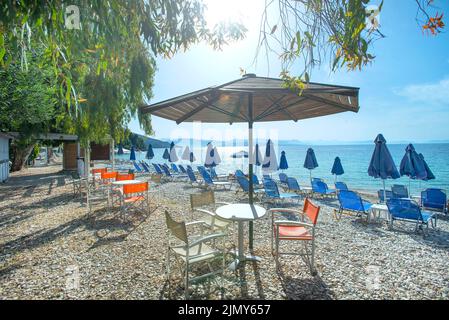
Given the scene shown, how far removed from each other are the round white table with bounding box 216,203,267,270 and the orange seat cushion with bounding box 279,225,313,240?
39 cm

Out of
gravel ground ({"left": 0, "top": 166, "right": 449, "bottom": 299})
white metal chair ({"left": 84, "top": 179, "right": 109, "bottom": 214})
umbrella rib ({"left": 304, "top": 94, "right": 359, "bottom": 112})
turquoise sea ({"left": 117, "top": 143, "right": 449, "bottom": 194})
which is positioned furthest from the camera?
turquoise sea ({"left": 117, "top": 143, "right": 449, "bottom": 194})

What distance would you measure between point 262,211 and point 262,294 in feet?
3.47

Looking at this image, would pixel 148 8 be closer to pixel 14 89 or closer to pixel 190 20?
pixel 190 20

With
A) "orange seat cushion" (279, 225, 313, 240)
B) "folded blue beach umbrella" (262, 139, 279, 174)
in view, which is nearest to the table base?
"orange seat cushion" (279, 225, 313, 240)

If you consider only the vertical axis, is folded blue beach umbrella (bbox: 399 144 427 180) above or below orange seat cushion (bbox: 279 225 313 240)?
above

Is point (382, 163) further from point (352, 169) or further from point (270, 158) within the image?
point (352, 169)

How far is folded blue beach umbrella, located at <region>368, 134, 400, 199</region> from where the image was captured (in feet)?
22.0

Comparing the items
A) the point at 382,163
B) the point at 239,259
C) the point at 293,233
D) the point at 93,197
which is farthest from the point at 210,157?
the point at 293,233

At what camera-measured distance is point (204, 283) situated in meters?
2.87

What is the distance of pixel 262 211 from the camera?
3.37 m

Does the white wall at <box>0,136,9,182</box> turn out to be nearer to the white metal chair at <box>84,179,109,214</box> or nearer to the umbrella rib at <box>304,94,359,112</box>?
the white metal chair at <box>84,179,109,214</box>

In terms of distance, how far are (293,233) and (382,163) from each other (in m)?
5.11

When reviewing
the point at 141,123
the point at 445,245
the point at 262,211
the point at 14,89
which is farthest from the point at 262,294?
the point at 141,123

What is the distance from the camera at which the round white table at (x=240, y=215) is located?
3.06m
